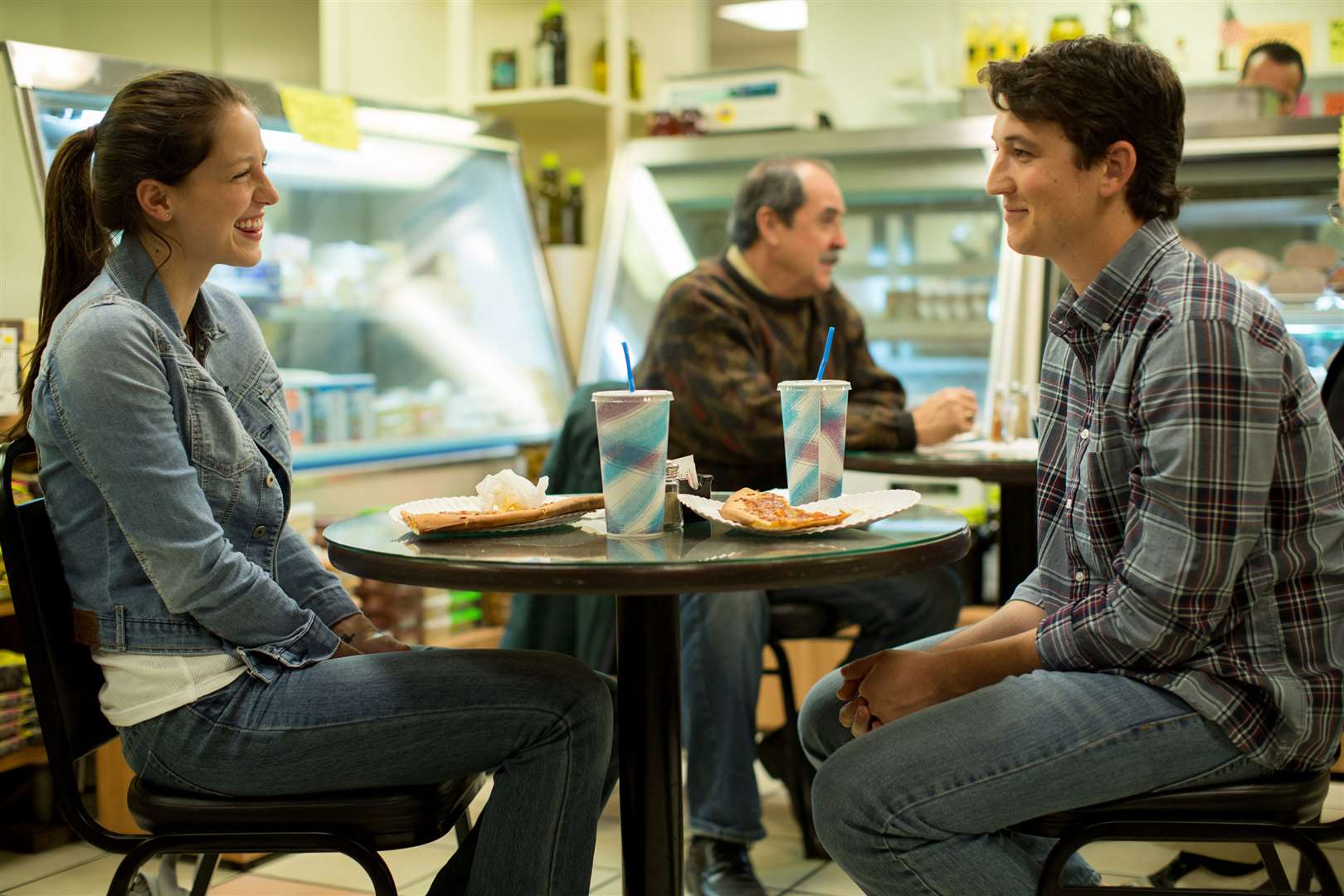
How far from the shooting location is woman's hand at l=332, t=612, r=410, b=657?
192 centimetres

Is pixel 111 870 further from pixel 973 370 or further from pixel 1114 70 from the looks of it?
pixel 973 370

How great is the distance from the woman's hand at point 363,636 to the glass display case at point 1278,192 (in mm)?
2520

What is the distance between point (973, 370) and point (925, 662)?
2.75 meters

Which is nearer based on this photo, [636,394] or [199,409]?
[636,394]

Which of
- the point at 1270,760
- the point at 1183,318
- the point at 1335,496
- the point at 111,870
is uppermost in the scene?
the point at 1183,318

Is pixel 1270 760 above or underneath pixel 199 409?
underneath

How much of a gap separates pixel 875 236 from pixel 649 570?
3319 mm

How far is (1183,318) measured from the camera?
1.49 metres

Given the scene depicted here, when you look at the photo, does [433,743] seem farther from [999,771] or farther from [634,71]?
[634,71]

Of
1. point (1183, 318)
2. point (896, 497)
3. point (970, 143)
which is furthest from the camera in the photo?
point (970, 143)

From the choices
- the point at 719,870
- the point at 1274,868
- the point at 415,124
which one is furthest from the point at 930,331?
the point at 1274,868

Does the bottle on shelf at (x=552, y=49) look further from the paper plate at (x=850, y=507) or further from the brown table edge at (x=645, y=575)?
the brown table edge at (x=645, y=575)

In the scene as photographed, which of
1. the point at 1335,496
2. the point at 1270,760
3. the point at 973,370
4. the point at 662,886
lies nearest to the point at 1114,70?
the point at 1335,496

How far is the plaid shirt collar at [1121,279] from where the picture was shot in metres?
1.63
